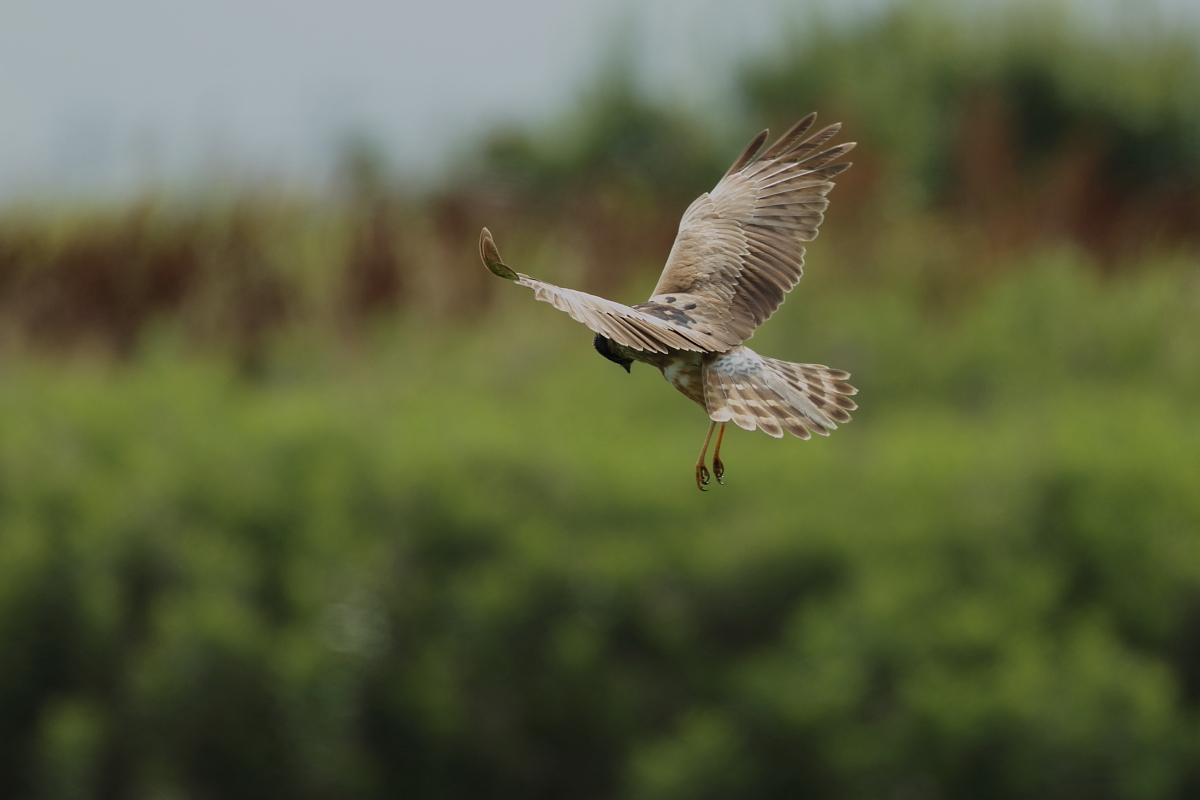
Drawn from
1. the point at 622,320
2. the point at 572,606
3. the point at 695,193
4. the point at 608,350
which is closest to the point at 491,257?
the point at 622,320

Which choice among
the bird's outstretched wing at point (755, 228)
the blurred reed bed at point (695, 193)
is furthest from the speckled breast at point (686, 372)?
the blurred reed bed at point (695, 193)

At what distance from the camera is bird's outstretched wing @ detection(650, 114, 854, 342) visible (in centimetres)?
219

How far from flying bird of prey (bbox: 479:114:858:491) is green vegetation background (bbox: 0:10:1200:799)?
20.6 ft

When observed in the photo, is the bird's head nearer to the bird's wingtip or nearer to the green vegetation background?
the bird's wingtip

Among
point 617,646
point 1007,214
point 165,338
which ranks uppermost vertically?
point 1007,214

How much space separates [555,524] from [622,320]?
26.2 ft

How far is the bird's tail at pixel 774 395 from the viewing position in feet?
5.75

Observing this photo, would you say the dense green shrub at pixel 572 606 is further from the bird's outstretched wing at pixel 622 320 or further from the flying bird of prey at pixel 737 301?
the bird's outstretched wing at pixel 622 320

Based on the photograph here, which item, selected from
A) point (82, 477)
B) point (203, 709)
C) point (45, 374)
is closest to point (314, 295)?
point (45, 374)

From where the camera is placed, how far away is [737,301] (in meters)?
2.17

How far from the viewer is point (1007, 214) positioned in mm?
12727

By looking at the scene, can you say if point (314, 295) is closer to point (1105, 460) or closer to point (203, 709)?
point (203, 709)

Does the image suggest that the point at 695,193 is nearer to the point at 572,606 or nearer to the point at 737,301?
the point at 572,606

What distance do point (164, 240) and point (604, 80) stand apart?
276 inches
